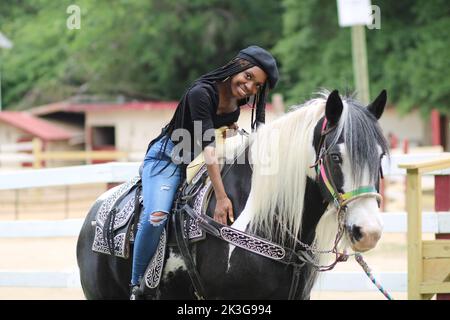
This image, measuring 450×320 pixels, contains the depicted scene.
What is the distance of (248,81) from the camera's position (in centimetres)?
434

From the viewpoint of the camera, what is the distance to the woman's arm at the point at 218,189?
421 centimetres

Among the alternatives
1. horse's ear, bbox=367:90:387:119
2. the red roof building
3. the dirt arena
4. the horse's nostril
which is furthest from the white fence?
the red roof building

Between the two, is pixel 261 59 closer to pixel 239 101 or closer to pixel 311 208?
pixel 239 101

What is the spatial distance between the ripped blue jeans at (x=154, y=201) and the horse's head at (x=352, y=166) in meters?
0.89

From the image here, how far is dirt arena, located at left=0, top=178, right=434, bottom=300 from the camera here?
768cm

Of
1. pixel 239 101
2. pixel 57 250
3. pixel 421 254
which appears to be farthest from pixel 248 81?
pixel 57 250

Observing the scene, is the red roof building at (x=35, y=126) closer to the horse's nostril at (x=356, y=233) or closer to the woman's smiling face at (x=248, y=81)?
the woman's smiling face at (x=248, y=81)

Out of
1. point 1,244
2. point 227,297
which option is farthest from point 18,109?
point 227,297

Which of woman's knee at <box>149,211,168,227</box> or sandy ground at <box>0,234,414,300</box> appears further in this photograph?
sandy ground at <box>0,234,414,300</box>

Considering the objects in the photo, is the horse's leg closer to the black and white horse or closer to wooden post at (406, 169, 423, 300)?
the black and white horse

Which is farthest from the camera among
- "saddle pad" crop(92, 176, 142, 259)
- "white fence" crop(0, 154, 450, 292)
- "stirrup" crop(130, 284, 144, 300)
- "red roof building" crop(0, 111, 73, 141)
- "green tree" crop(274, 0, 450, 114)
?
"red roof building" crop(0, 111, 73, 141)

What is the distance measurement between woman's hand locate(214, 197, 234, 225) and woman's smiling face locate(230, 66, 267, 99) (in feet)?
2.00

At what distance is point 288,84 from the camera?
31.4 metres

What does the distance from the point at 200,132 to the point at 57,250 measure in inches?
289
